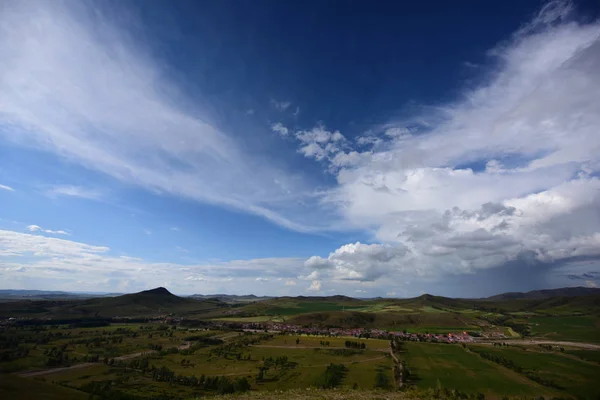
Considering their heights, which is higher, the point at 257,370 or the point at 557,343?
the point at 557,343

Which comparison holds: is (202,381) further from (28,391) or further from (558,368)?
(558,368)

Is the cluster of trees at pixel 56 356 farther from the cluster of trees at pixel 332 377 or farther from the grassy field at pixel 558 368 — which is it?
the grassy field at pixel 558 368

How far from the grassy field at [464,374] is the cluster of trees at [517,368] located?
284 centimetres

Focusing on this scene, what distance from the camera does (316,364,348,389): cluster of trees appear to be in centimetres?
8854

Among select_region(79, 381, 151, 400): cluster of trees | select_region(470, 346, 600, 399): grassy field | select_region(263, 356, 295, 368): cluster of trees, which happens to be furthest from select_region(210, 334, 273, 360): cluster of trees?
select_region(470, 346, 600, 399): grassy field

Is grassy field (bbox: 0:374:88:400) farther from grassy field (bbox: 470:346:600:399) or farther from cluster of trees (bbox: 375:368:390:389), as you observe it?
grassy field (bbox: 470:346:600:399)

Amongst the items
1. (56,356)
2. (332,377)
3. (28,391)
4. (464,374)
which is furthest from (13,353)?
(464,374)

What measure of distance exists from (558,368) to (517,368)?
13407mm

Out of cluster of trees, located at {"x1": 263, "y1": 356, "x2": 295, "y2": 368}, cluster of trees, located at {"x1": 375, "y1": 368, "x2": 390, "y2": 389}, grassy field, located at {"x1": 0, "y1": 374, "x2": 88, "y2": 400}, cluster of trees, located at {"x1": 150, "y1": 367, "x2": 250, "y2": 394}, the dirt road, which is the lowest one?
cluster of trees, located at {"x1": 150, "y1": 367, "x2": 250, "y2": 394}

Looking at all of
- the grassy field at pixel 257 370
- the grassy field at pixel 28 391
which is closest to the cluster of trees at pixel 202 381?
the grassy field at pixel 257 370

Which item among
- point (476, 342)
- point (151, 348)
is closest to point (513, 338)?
point (476, 342)

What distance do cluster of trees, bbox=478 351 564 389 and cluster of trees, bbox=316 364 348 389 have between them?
57.5 metres

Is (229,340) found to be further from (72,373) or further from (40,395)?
(40,395)

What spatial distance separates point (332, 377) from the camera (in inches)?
3701
